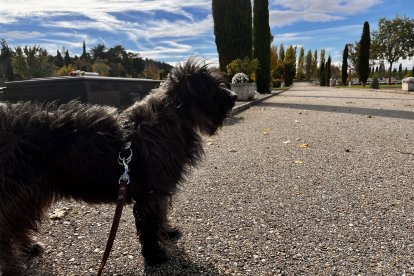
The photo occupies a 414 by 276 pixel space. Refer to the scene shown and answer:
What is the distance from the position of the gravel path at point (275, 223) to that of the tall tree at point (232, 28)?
18085 mm

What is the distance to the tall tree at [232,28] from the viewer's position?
2254 centimetres

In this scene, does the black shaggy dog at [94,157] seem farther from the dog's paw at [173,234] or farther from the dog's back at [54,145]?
the dog's paw at [173,234]

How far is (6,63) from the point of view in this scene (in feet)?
132

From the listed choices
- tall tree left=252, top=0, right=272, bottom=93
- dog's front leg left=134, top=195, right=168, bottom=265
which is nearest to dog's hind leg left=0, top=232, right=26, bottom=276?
dog's front leg left=134, top=195, right=168, bottom=265

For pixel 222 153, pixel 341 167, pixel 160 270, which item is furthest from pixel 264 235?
pixel 222 153

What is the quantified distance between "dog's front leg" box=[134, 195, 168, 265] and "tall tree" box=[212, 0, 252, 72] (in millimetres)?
20828

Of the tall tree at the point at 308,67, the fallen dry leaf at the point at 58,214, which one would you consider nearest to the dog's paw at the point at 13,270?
the fallen dry leaf at the point at 58,214

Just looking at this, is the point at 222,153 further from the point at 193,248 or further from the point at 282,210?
the point at 193,248

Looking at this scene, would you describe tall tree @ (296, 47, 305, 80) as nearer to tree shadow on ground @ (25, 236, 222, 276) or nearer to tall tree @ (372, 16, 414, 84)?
tall tree @ (372, 16, 414, 84)

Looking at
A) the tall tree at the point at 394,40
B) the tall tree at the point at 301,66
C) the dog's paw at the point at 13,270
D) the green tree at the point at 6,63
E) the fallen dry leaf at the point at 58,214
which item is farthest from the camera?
the tall tree at the point at 301,66

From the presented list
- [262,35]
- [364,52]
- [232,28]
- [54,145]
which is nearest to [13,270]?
[54,145]

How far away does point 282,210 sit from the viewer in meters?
3.80

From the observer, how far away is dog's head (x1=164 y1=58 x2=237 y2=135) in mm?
3033

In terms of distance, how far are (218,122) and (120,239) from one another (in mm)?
1484
